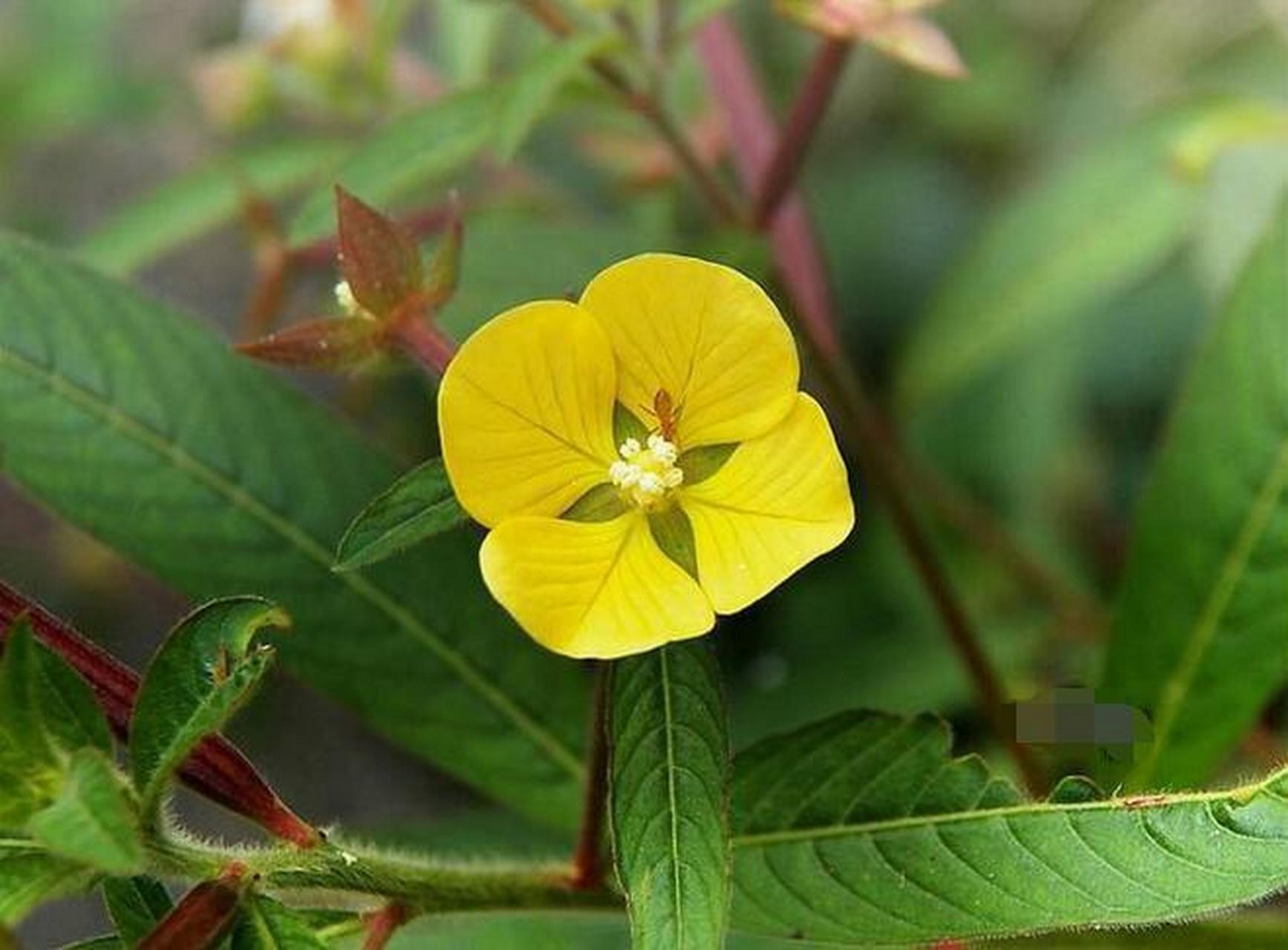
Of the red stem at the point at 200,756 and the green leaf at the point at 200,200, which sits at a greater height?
the red stem at the point at 200,756

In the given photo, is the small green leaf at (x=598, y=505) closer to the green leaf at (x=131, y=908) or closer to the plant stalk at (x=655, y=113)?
the green leaf at (x=131, y=908)

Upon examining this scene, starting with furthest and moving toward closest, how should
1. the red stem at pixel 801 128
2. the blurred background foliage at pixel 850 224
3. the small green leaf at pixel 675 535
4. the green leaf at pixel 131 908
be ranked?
the blurred background foliage at pixel 850 224, the red stem at pixel 801 128, the small green leaf at pixel 675 535, the green leaf at pixel 131 908

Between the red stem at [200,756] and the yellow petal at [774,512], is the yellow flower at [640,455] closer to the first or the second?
the yellow petal at [774,512]

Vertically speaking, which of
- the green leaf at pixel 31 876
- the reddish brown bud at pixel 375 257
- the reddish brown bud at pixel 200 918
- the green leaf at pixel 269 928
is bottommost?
the green leaf at pixel 269 928

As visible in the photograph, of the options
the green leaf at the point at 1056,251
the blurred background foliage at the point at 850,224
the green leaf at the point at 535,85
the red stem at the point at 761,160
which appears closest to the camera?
the green leaf at the point at 535,85

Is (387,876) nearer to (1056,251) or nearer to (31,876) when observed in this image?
(31,876)

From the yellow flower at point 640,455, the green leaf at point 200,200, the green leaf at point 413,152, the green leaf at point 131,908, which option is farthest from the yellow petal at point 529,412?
the green leaf at point 200,200

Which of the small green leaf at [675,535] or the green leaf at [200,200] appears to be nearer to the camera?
the small green leaf at [675,535]

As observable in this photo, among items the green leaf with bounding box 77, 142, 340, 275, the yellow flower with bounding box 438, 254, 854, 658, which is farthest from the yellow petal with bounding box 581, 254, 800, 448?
the green leaf with bounding box 77, 142, 340, 275

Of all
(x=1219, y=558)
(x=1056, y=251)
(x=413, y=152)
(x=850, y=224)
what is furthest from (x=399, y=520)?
(x=850, y=224)
